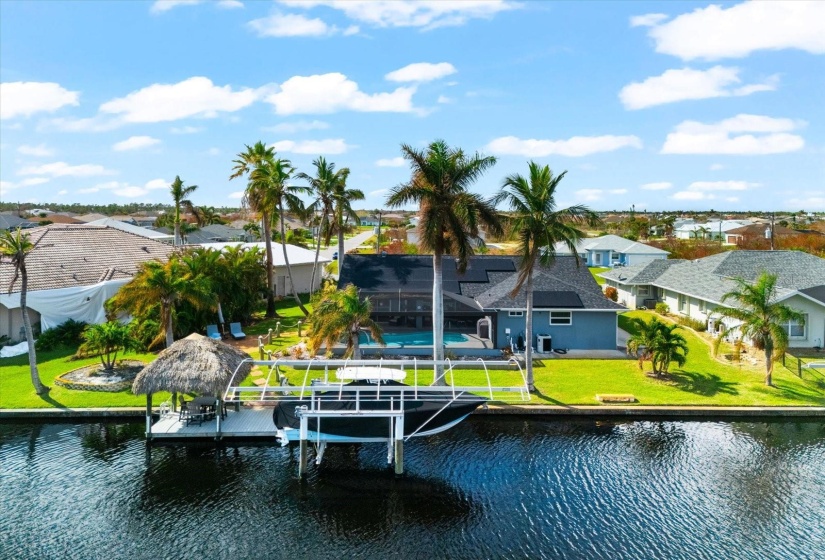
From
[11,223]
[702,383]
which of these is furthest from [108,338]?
[11,223]

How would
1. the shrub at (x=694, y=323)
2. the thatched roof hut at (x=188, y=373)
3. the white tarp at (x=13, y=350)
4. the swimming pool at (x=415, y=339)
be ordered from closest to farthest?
the thatched roof hut at (x=188, y=373)
the white tarp at (x=13, y=350)
the swimming pool at (x=415, y=339)
the shrub at (x=694, y=323)

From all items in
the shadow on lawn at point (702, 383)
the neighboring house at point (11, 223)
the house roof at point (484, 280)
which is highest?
the neighboring house at point (11, 223)

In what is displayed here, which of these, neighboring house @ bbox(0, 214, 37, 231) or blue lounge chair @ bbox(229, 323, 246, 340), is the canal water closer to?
blue lounge chair @ bbox(229, 323, 246, 340)

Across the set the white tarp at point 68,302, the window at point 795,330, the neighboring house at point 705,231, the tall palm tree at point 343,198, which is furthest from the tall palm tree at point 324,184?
the neighboring house at point 705,231

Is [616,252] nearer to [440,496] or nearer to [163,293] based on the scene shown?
[163,293]

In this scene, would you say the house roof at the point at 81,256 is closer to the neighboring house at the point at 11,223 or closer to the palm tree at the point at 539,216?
the palm tree at the point at 539,216

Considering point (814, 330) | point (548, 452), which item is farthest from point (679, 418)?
point (814, 330)
